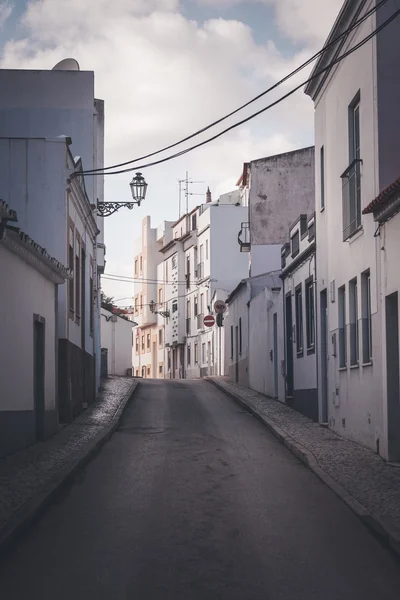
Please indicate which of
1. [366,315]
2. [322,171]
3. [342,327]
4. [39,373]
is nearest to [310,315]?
[322,171]

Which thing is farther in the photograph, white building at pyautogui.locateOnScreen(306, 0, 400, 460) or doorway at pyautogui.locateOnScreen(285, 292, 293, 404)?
doorway at pyautogui.locateOnScreen(285, 292, 293, 404)

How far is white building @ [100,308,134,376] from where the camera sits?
4812 cm

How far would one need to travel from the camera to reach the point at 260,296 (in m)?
31.8

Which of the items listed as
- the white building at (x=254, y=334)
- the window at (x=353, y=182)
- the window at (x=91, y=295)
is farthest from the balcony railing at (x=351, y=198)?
the window at (x=91, y=295)

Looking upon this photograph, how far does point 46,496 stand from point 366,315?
747 centimetres

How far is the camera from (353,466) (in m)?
13.6

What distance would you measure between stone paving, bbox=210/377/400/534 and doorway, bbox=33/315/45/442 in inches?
184

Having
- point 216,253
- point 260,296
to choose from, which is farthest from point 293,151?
point 216,253

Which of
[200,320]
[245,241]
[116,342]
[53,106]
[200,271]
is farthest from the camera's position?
[200,271]

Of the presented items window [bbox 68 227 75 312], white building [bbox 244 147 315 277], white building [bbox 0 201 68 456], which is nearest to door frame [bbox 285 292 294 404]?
window [bbox 68 227 75 312]

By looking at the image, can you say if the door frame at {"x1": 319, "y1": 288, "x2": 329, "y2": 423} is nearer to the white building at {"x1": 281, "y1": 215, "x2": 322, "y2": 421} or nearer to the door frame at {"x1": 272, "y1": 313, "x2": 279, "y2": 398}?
the white building at {"x1": 281, "y1": 215, "x2": 322, "y2": 421}

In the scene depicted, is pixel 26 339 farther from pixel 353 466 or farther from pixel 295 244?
pixel 295 244

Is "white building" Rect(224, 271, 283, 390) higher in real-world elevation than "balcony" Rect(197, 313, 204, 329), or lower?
lower

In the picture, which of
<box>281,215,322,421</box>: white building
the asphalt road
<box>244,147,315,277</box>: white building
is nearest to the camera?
the asphalt road
